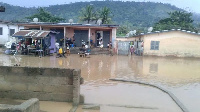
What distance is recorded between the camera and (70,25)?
80.8 feet

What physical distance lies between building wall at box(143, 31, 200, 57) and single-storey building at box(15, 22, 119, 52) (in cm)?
527

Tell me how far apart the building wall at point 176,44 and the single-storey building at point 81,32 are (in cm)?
527

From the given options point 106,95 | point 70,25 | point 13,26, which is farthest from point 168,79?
point 13,26

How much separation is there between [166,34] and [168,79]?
49.6ft

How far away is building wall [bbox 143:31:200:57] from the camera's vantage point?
25.0 m

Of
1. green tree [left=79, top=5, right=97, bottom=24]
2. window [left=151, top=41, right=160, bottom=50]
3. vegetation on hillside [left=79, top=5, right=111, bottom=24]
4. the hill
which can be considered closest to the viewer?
window [left=151, top=41, right=160, bottom=50]

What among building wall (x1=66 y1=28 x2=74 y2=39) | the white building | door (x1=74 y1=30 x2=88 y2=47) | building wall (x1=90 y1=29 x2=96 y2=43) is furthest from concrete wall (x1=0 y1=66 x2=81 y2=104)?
the white building

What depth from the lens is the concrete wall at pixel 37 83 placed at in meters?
6.71

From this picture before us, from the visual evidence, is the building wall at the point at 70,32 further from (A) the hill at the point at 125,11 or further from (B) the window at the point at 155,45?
(A) the hill at the point at 125,11

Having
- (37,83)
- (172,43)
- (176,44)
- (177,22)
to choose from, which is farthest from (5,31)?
(177,22)

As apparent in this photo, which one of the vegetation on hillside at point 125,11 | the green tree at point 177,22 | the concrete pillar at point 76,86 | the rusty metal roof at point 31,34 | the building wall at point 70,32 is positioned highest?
the vegetation on hillside at point 125,11

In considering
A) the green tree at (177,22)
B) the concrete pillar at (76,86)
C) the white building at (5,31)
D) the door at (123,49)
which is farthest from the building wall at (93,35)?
the concrete pillar at (76,86)

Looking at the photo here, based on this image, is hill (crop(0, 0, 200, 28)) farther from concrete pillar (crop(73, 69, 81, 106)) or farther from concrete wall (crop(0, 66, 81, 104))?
concrete pillar (crop(73, 69, 81, 106))

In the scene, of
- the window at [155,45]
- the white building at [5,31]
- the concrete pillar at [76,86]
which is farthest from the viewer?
the white building at [5,31]
